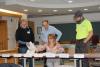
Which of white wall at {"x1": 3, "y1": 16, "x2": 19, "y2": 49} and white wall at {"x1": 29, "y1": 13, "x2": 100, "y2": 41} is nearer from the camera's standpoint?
white wall at {"x1": 3, "y1": 16, "x2": 19, "y2": 49}

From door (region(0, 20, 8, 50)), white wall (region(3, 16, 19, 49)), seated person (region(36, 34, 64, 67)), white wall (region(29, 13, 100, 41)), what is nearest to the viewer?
seated person (region(36, 34, 64, 67))

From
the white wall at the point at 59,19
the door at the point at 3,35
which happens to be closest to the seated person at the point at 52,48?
the door at the point at 3,35

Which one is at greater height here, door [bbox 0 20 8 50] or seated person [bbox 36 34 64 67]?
seated person [bbox 36 34 64 67]

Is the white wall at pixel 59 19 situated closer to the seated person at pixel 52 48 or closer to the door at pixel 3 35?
the door at pixel 3 35

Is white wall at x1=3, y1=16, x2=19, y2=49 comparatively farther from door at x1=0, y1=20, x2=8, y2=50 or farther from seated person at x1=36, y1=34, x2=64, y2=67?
seated person at x1=36, y1=34, x2=64, y2=67

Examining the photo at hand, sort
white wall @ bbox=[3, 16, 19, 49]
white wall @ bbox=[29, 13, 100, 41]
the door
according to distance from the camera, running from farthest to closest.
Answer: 1. white wall @ bbox=[29, 13, 100, 41]
2. white wall @ bbox=[3, 16, 19, 49]
3. the door

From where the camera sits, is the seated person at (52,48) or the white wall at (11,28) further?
the white wall at (11,28)

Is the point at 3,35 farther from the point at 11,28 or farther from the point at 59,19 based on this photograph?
the point at 59,19

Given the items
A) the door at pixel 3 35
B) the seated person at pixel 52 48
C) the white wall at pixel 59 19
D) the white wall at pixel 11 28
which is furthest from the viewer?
the white wall at pixel 59 19

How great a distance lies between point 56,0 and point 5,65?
857cm

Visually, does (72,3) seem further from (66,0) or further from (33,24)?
(33,24)

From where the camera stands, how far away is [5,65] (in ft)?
10.6

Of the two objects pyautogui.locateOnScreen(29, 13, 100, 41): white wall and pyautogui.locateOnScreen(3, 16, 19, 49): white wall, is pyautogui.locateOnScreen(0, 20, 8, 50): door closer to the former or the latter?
pyautogui.locateOnScreen(3, 16, 19, 49): white wall

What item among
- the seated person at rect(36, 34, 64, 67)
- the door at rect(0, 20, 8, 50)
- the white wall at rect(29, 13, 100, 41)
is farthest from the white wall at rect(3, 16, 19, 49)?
the seated person at rect(36, 34, 64, 67)
